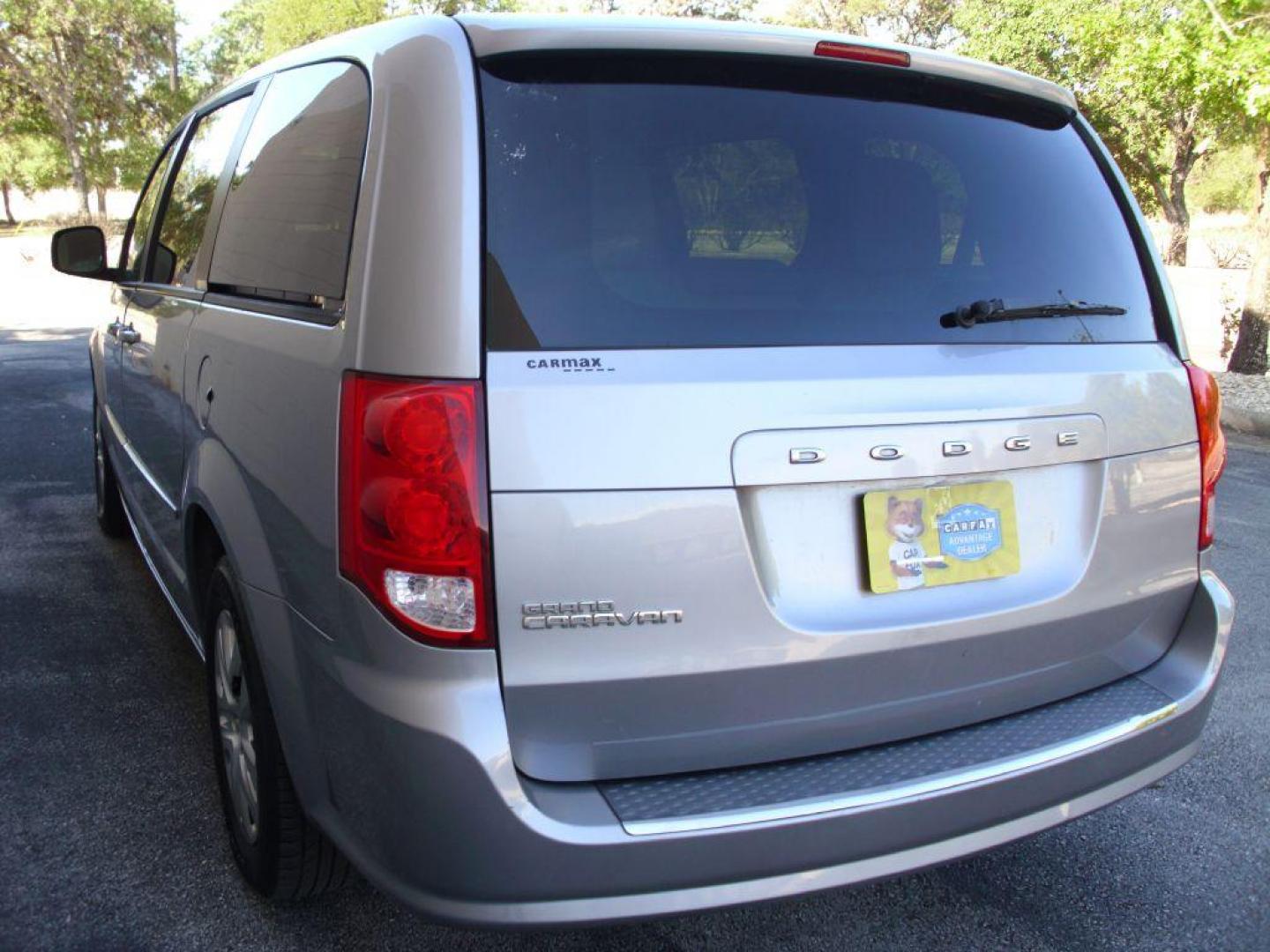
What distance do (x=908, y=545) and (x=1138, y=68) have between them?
10144 mm

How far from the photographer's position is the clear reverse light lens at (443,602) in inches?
70.4

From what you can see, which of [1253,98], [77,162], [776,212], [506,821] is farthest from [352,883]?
[77,162]

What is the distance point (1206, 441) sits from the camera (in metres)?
2.45

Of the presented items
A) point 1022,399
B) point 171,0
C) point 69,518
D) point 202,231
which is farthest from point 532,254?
point 171,0

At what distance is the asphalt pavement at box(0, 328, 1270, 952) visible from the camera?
2.51 metres

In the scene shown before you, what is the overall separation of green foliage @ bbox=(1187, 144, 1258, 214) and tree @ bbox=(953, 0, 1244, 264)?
1396 cm

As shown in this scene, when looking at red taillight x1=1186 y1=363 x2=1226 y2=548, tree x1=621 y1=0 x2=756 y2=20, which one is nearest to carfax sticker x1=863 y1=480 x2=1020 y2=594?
red taillight x1=1186 y1=363 x2=1226 y2=548

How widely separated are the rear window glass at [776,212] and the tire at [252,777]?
1.06 meters

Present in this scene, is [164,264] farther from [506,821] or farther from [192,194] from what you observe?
[506,821]

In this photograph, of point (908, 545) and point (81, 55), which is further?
point (81, 55)

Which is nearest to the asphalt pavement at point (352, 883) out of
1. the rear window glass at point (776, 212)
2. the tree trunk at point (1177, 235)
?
the rear window glass at point (776, 212)

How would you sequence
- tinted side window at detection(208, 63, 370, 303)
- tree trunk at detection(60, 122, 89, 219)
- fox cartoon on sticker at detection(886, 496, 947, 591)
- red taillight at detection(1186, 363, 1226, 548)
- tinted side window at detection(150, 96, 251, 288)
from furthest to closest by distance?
tree trunk at detection(60, 122, 89, 219) < tinted side window at detection(150, 96, 251, 288) < red taillight at detection(1186, 363, 1226, 548) < tinted side window at detection(208, 63, 370, 303) < fox cartoon on sticker at detection(886, 496, 947, 591)

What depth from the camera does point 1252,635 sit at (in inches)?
178

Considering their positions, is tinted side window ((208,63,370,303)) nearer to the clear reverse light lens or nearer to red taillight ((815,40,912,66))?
the clear reverse light lens
